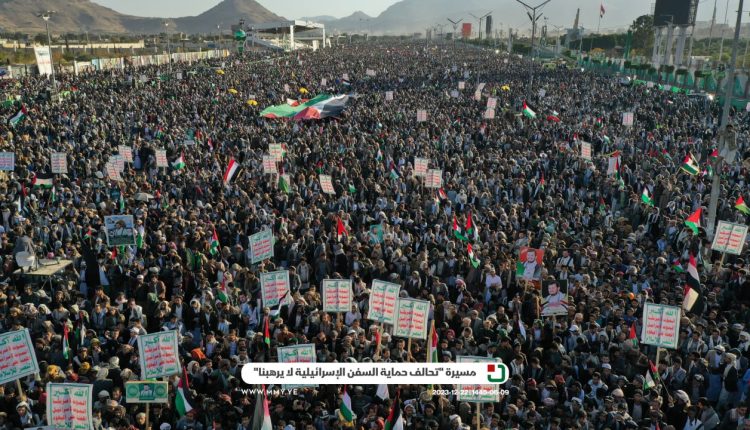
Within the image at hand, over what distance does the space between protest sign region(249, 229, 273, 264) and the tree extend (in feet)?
298

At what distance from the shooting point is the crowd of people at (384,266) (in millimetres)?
8320

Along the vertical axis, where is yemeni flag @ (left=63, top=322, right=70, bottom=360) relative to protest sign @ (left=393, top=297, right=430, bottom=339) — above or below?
below

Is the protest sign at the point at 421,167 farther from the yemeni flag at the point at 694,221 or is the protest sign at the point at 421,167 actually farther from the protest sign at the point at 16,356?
the protest sign at the point at 16,356

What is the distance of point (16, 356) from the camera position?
8.20 meters

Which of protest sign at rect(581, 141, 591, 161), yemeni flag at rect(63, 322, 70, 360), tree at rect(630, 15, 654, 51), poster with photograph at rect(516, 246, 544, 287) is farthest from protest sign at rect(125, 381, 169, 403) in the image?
tree at rect(630, 15, 654, 51)

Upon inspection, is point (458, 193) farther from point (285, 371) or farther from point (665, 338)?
point (285, 371)

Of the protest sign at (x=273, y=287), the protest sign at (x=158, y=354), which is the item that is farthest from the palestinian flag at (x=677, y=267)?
the protest sign at (x=158, y=354)

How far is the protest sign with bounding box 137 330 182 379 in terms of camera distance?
839cm

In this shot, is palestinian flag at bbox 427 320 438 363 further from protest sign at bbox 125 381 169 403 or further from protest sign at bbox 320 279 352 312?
protest sign at bbox 125 381 169 403

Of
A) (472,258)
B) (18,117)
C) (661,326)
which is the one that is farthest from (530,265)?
(18,117)

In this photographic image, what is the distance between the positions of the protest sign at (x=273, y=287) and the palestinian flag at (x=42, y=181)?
10133mm

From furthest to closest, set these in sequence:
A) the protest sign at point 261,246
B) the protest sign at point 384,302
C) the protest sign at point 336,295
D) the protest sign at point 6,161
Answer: the protest sign at point 6,161, the protest sign at point 261,246, the protest sign at point 336,295, the protest sign at point 384,302

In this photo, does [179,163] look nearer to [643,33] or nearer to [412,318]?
[412,318]
